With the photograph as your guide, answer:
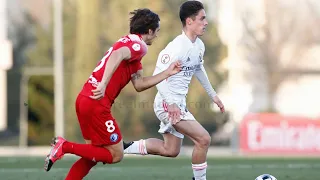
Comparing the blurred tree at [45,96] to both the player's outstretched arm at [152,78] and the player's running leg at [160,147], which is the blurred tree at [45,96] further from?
the player's outstretched arm at [152,78]

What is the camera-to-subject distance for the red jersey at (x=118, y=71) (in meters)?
7.40

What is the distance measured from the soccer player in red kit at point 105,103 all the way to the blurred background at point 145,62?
15.3 metres

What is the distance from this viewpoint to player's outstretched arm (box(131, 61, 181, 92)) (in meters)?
7.31

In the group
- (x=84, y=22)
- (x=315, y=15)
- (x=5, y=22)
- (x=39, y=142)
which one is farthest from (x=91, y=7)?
(x=315, y=15)

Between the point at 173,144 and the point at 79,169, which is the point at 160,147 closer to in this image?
the point at 173,144

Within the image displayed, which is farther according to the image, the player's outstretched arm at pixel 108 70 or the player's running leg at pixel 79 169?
the player's running leg at pixel 79 169

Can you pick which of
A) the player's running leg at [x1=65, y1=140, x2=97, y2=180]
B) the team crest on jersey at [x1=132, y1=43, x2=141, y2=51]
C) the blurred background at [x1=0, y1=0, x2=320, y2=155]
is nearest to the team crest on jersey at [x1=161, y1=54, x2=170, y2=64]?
Answer: the team crest on jersey at [x1=132, y1=43, x2=141, y2=51]

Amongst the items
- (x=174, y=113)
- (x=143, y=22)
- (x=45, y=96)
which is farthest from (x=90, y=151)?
(x=45, y=96)

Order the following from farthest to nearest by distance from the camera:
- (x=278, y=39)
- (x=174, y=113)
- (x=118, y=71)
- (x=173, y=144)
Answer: (x=278, y=39), (x=173, y=144), (x=174, y=113), (x=118, y=71)

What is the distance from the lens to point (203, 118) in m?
24.3

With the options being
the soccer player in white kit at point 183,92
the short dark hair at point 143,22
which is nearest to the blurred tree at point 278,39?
the soccer player in white kit at point 183,92

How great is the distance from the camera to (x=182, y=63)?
8.30 m

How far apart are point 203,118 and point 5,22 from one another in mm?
7137

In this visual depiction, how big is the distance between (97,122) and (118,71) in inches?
20.7
